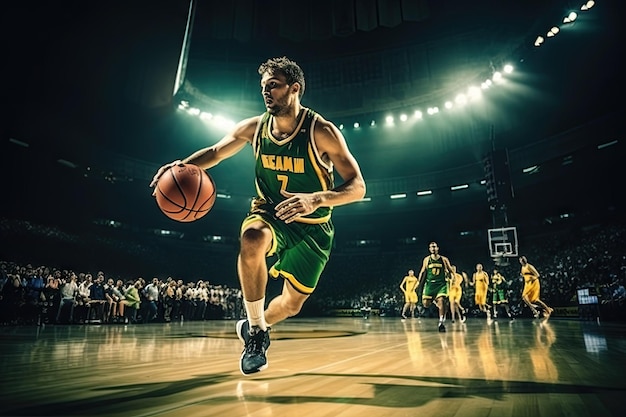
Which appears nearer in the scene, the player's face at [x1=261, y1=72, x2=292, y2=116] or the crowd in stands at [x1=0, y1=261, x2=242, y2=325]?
the player's face at [x1=261, y1=72, x2=292, y2=116]

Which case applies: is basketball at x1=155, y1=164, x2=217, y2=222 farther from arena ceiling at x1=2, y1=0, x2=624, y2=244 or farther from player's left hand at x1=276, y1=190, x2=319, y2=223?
arena ceiling at x1=2, y1=0, x2=624, y2=244

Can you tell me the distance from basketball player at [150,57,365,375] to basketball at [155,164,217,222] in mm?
84

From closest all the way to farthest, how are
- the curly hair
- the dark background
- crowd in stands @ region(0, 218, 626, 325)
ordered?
the curly hair
crowd in stands @ region(0, 218, 626, 325)
the dark background

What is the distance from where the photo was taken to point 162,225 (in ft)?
77.8

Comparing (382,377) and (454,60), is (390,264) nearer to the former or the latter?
(454,60)

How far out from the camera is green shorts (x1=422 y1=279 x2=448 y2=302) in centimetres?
826

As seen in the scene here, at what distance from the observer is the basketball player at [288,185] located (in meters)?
3.00

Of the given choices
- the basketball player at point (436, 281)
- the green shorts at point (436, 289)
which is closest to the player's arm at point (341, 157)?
the basketball player at point (436, 281)

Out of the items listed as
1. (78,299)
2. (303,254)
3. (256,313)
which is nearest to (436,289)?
(303,254)

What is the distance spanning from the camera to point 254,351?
2863 millimetres

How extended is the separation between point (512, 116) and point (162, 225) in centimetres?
2041

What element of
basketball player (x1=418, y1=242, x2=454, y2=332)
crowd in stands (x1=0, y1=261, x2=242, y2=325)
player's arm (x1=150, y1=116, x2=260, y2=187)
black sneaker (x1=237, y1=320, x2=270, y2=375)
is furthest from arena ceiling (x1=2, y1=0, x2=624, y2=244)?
black sneaker (x1=237, y1=320, x2=270, y2=375)

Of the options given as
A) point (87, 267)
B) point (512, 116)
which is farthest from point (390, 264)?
point (87, 267)

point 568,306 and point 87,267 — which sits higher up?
point 87,267
